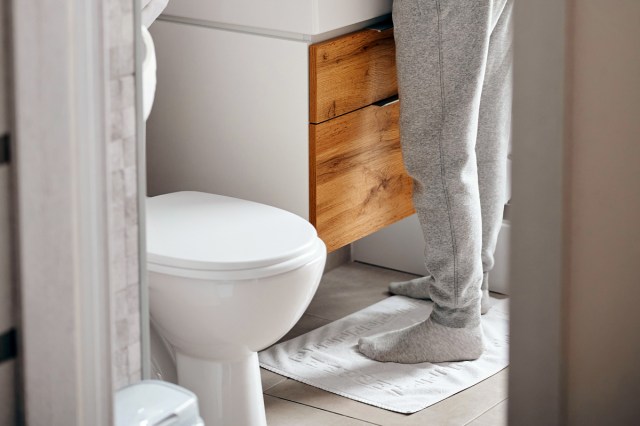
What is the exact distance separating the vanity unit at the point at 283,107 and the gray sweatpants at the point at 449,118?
0.39ft

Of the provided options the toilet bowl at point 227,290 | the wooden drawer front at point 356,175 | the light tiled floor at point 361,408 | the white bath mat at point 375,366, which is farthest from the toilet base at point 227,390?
the wooden drawer front at point 356,175

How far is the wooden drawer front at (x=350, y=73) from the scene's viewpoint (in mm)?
2096

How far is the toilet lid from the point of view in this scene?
5.79ft

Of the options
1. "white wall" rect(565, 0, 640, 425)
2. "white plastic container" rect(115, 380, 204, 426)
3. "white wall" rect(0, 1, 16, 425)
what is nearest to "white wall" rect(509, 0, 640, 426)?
"white wall" rect(565, 0, 640, 425)

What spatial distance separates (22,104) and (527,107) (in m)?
0.51

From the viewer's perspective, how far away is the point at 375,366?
7.34 feet

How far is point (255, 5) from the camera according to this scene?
Result: 212 cm

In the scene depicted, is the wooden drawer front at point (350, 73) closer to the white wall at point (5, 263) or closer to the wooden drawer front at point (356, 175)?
the wooden drawer front at point (356, 175)

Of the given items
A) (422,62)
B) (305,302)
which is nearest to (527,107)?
(305,302)

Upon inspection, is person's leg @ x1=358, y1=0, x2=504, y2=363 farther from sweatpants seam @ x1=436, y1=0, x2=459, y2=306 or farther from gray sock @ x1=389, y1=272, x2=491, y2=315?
gray sock @ x1=389, y1=272, x2=491, y2=315

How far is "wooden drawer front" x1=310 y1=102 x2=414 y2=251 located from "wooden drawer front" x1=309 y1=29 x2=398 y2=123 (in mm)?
28

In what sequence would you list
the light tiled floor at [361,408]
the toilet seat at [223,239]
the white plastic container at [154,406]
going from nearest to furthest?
1. the white plastic container at [154,406]
2. the toilet seat at [223,239]
3. the light tiled floor at [361,408]

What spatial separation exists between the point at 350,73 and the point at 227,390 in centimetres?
73

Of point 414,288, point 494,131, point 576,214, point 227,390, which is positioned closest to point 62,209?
point 576,214
